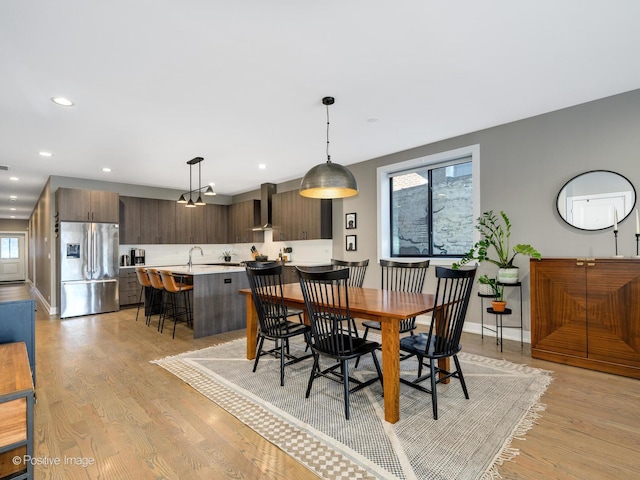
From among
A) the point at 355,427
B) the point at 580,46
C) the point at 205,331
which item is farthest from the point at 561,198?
the point at 205,331

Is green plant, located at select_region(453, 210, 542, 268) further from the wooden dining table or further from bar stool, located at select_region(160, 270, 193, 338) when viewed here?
bar stool, located at select_region(160, 270, 193, 338)

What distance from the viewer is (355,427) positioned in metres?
2.15

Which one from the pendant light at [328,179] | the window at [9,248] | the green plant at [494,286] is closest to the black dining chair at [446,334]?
the pendant light at [328,179]

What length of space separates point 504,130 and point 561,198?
1076mm

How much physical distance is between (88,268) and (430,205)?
6.20m

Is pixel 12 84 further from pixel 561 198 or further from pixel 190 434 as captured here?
pixel 561 198

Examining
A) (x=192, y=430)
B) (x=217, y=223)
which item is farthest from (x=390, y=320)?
(x=217, y=223)

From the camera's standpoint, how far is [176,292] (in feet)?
16.0

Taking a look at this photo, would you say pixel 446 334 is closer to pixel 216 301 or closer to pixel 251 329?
pixel 251 329

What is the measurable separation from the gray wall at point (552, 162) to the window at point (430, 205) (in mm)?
244

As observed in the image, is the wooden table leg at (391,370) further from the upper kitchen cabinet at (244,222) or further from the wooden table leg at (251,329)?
the upper kitchen cabinet at (244,222)

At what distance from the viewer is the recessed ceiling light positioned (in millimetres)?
3155

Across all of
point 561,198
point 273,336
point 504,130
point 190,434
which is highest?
point 504,130

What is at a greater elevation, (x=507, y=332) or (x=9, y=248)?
(x=9, y=248)
